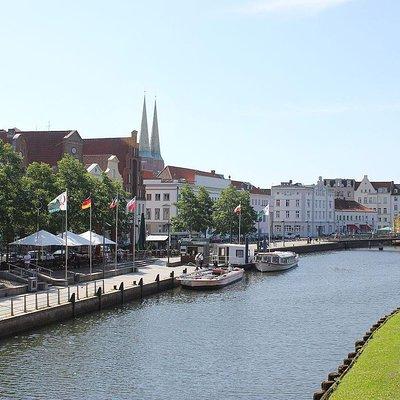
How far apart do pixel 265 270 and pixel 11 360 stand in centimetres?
6072

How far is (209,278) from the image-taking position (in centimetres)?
7125

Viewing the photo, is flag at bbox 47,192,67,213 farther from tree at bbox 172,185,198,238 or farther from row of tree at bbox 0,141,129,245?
tree at bbox 172,185,198,238

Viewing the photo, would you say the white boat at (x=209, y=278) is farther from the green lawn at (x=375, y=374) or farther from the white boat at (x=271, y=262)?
the green lawn at (x=375, y=374)

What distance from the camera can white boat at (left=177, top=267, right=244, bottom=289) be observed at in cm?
6894

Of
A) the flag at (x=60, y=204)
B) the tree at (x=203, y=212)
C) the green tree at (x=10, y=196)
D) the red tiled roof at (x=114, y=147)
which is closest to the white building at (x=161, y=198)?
the tree at (x=203, y=212)

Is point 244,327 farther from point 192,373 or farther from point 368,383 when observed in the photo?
point 368,383

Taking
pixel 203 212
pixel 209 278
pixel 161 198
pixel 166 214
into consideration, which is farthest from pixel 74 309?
pixel 161 198

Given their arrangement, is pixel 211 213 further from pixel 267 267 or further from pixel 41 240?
pixel 41 240

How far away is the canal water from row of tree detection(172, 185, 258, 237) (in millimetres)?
53453

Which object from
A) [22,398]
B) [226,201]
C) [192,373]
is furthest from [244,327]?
[226,201]

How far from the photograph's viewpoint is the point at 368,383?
25000mm

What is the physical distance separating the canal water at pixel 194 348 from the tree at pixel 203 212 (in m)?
53.9

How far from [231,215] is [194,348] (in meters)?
89.5

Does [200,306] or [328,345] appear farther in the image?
[200,306]
